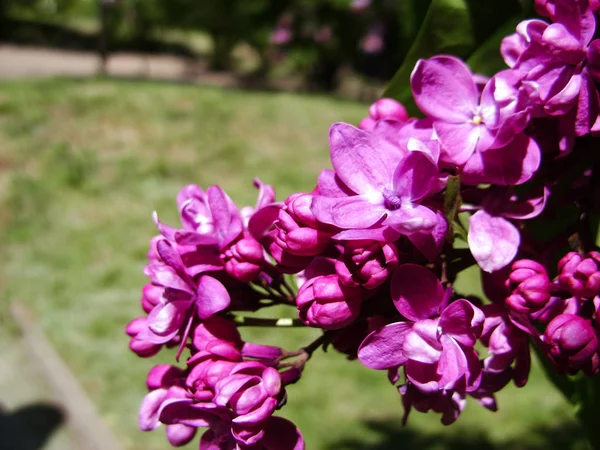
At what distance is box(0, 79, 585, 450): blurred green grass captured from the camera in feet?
8.82

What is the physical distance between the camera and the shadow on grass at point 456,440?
2541 mm

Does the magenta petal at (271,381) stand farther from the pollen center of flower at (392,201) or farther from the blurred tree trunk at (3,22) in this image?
the blurred tree trunk at (3,22)

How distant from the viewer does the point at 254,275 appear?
0.51m

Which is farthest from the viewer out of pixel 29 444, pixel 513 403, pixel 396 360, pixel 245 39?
pixel 245 39

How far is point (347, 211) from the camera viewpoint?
435 millimetres

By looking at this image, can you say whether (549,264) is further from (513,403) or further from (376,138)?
(513,403)

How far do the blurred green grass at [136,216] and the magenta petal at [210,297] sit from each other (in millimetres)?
2127

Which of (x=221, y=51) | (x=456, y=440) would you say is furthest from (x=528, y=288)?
(x=221, y=51)

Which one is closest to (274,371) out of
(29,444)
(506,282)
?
(506,282)

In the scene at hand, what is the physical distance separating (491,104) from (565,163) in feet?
0.24

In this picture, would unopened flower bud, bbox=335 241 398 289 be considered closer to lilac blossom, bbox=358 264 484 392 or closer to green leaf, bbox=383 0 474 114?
lilac blossom, bbox=358 264 484 392

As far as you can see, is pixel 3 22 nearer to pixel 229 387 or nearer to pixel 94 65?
pixel 94 65

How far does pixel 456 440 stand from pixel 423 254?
235 centimetres

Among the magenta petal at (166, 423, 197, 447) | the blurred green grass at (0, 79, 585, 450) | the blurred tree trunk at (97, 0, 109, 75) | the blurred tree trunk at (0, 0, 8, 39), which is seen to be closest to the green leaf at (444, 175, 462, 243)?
the magenta petal at (166, 423, 197, 447)
